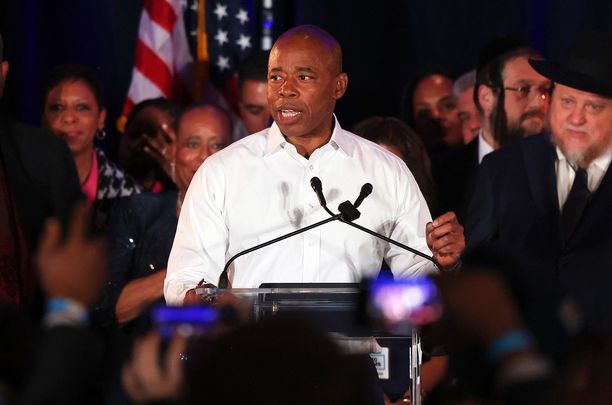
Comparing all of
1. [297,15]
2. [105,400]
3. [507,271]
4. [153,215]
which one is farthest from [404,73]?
[507,271]

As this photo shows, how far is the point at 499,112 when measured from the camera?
18.5ft

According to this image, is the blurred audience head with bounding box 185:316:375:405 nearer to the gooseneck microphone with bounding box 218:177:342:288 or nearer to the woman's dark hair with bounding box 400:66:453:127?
the gooseneck microphone with bounding box 218:177:342:288

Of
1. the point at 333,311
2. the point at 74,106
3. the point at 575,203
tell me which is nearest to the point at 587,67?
the point at 575,203

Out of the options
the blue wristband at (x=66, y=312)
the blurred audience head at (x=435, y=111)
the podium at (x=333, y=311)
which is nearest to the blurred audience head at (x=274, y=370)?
the blue wristband at (x=66, y=312)

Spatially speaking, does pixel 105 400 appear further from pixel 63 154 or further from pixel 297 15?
pixel 297 15

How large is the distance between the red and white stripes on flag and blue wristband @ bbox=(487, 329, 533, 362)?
5.20 m

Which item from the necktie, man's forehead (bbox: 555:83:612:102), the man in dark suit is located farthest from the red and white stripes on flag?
the necktie

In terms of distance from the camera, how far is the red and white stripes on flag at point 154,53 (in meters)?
6.81

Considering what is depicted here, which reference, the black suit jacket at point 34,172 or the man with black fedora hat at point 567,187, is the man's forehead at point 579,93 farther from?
the black suit jacket at point 34,172

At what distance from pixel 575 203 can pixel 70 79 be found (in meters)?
2.42

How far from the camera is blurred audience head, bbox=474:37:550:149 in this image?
18.2ft

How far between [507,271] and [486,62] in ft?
13.8

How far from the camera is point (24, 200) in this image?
412 cm

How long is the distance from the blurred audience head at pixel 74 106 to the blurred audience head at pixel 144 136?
0.42 m
